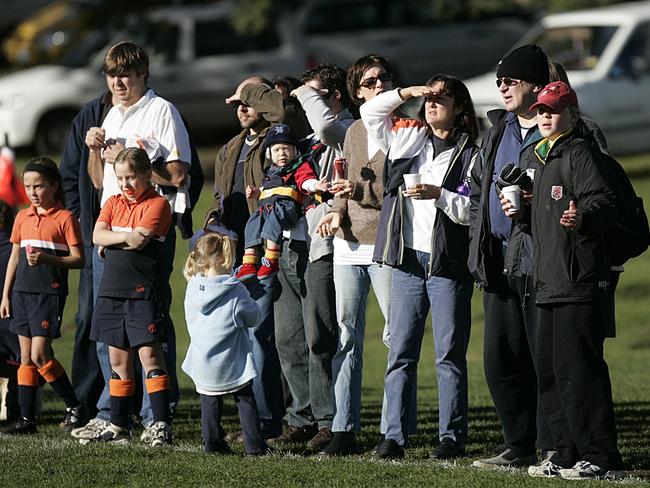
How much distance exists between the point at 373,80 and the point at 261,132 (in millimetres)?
884

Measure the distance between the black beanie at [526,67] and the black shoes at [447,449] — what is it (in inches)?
76.4

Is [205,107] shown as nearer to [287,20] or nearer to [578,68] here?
[287,20]

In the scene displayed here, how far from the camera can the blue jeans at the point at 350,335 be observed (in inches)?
320

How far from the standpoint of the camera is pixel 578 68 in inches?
778

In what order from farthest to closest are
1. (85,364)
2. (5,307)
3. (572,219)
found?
(85,364) → (5,307) → (572,219)

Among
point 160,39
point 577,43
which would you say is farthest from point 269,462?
point 160,39

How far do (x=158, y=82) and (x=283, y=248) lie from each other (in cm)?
1465

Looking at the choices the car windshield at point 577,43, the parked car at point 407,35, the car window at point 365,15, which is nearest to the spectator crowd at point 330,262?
the car windshield at point 577,43

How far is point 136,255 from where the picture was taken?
27.2 ft

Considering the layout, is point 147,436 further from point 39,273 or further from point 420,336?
point 420,336

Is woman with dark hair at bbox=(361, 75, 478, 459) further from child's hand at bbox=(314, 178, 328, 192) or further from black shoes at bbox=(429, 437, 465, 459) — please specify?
child's hand at bbox=(314, 178, 328, 192)

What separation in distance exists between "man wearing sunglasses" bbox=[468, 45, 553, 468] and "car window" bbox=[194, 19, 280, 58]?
1597 cm

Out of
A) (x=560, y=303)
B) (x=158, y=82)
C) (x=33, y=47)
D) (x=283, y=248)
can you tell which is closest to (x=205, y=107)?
(x=158, y=82)

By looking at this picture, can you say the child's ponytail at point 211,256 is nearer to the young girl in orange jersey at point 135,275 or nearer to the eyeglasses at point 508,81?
the young girl in orange jersey at point 135,275
